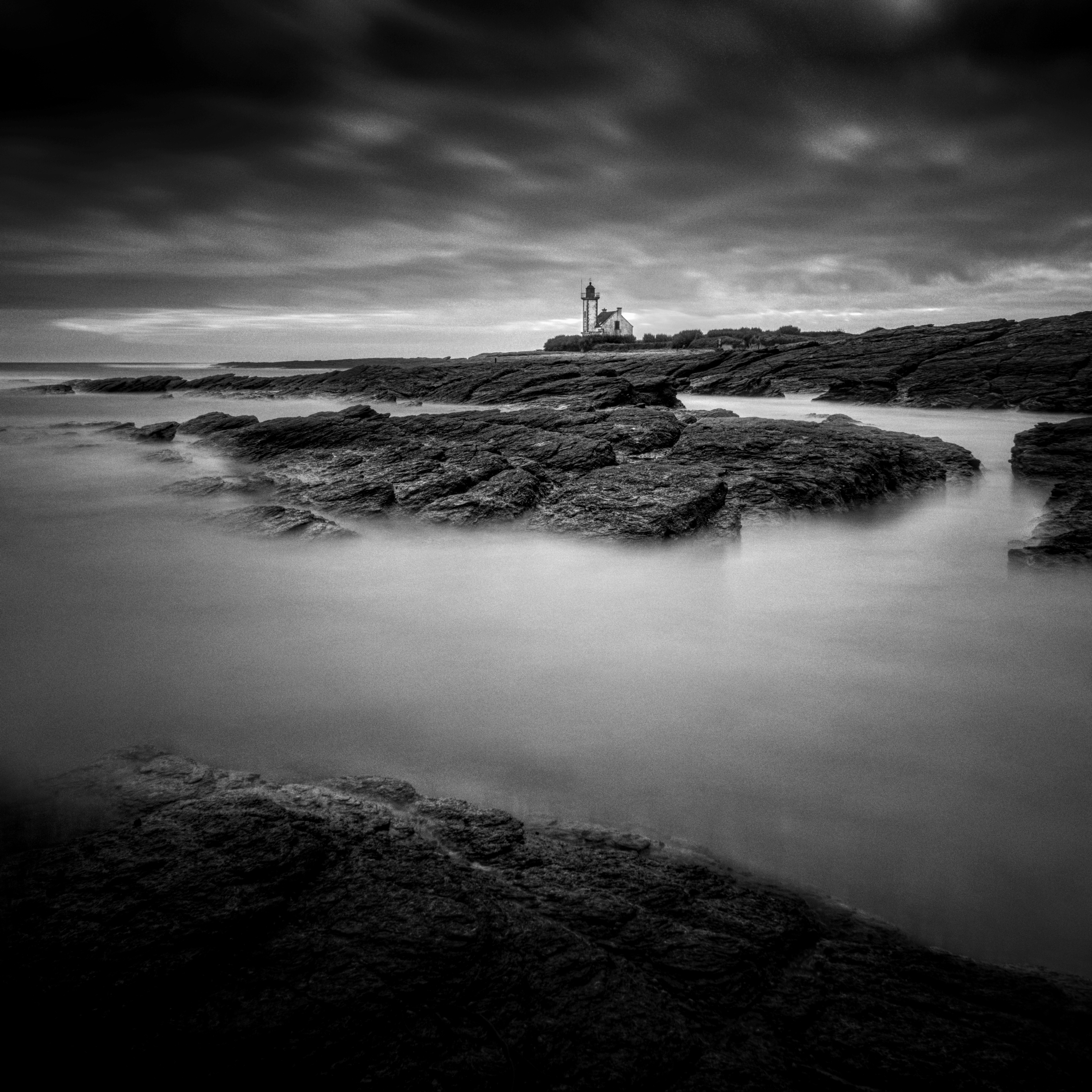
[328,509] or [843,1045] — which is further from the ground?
[328,509]

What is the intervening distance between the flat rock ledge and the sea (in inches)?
21.6

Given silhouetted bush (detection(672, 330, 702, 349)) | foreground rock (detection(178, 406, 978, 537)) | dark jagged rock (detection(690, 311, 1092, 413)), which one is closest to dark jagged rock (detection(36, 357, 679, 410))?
foreground rock (detection(178, 406, 978, 537))

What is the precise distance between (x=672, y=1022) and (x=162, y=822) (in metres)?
1.93

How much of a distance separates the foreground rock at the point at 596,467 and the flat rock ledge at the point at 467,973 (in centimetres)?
489

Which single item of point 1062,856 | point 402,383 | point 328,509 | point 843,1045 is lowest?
point 1062,856

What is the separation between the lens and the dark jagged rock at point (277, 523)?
7223 mm

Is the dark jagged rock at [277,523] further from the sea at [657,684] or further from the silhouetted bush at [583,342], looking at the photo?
the silhouetted bush at [583,342]

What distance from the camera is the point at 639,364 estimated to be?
2988cm

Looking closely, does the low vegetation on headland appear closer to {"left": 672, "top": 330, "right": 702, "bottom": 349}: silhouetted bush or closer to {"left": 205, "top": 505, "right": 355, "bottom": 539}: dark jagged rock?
{"left": 672, "top": 330, "right": 702, "bottom": 349}: silhouetted bush

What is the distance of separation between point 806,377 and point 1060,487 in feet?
68.3

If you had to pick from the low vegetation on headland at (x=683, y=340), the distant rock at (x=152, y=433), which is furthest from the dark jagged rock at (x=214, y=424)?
the low vegetation on headland at (x=683, y=340)

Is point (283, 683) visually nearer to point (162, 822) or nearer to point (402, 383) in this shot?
point (162, 822)

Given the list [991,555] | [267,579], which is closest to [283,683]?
[267,579]

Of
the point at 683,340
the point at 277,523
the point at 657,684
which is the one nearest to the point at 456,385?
the point at 277,523
